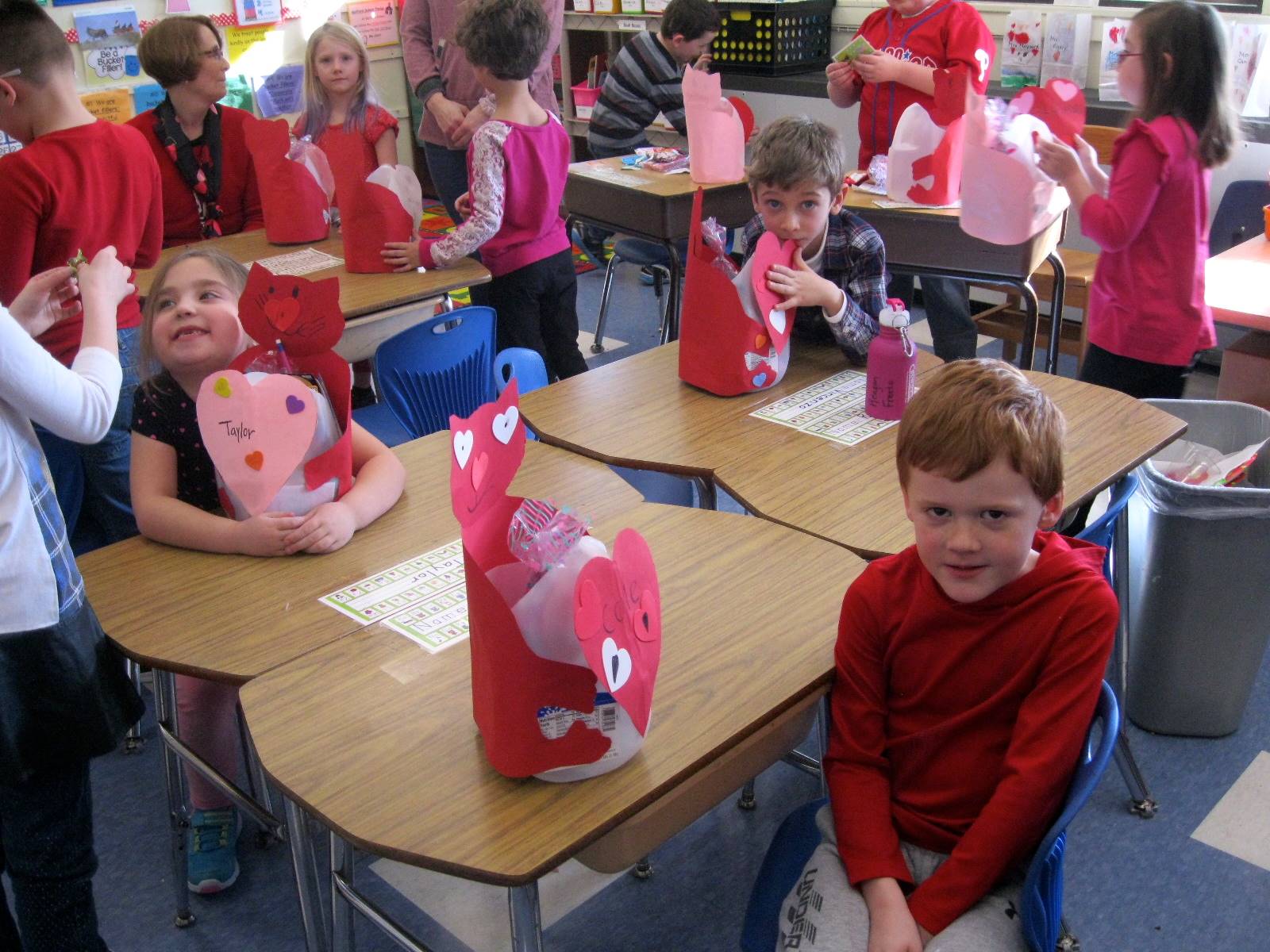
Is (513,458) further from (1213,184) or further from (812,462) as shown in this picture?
(1213,184)

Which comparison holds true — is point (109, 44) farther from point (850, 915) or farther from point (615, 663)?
point (850, 915)

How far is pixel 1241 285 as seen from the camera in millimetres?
2438

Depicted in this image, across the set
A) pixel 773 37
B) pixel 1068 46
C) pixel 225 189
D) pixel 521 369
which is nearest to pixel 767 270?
pixel 521 369

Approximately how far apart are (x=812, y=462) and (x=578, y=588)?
2.79 ft

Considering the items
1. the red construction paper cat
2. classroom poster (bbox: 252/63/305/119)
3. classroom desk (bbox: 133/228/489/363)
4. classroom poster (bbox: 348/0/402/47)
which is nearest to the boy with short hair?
the red construction paper cat

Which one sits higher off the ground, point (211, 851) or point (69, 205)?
point (69, 205)

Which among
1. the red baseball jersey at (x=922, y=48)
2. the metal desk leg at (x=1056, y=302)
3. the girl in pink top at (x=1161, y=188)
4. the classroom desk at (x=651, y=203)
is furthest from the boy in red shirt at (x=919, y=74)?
the girl in pink top at (x=1161, y=188)

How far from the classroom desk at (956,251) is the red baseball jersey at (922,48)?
1.42ft

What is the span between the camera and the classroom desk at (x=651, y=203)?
3293 millimetres

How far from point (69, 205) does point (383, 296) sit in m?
0.66

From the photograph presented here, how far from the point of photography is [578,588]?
94cm

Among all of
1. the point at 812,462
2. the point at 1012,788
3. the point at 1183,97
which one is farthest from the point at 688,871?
the point at 1183,97

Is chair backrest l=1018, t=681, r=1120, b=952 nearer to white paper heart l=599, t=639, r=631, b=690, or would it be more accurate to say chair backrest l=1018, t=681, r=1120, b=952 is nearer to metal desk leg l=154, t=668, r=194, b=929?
white paper heart l=599, t=639, r=631, b=690

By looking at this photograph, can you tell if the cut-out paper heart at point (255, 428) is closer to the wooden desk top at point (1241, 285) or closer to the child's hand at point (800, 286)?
the child's hand at point (800, 286)
